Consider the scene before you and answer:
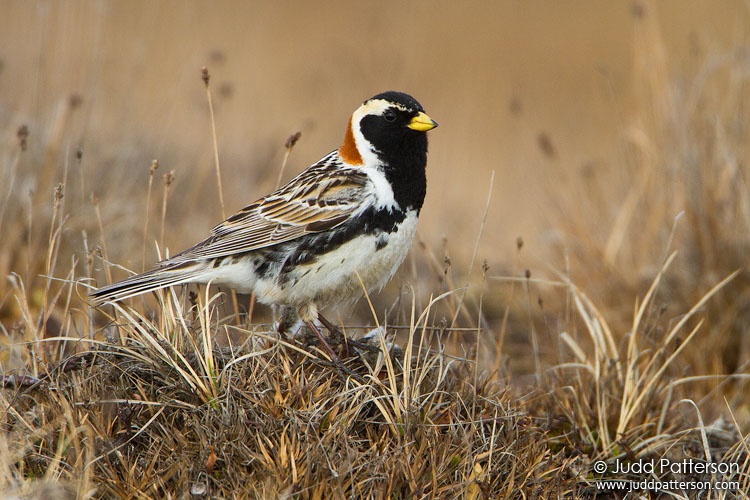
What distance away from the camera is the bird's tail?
4.34 m

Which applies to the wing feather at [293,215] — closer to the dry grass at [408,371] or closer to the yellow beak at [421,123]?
the dry grass at [408,371]

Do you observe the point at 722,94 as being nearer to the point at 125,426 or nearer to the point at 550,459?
the point at 550,459

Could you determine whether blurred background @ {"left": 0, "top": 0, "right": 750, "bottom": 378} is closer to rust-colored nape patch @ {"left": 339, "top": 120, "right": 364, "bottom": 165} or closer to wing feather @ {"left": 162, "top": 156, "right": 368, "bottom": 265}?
wing feather @ {"left": 162, "top": 156, "right": 368, "bottom": 265}

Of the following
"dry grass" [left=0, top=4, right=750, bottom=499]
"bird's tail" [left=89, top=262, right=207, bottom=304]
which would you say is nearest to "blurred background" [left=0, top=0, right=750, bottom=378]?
"dry grass" [left=0, top=4, right=750, bottom=499]

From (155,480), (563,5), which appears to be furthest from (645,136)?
(563,5)

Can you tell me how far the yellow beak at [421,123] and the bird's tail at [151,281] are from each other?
1.34 metres

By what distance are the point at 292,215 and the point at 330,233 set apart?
0.90 ft

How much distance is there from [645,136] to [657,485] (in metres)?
3.41

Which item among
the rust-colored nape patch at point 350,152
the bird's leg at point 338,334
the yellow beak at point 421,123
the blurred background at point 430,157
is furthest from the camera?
the blurred background at point 430,157

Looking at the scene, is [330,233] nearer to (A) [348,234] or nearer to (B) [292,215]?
(A) [348,234]

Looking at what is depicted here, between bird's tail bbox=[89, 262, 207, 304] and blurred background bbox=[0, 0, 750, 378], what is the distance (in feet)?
0.94

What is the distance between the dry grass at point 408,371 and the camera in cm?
345

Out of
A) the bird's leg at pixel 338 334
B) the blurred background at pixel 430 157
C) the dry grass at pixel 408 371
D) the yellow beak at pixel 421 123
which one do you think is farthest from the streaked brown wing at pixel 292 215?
the blurred background at pixel 430 157

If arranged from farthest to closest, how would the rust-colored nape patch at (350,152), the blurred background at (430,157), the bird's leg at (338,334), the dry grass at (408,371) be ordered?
the blurred background at (430,157) → the rust-colored nape patch at (350,152) → the bird's leg at (338,334) → the dry grass at (408,371)
